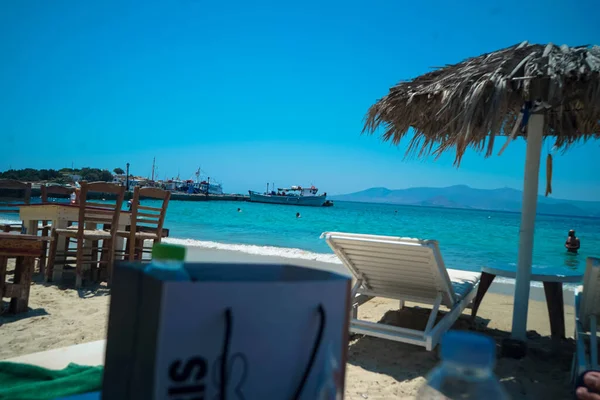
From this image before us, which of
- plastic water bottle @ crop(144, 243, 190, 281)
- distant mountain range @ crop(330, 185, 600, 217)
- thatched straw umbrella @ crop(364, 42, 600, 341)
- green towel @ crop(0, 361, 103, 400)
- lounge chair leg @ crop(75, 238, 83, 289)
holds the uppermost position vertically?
distant mountain range @ crop(330, 185, 600, 217)

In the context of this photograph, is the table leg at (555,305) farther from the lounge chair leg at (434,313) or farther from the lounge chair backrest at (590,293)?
the lounge chair leg at (434,313)

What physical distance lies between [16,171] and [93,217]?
61.3 m

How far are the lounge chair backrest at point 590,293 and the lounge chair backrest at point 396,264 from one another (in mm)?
942

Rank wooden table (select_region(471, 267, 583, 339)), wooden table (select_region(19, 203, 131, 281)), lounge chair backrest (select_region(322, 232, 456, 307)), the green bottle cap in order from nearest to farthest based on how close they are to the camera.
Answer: the green bottle cap → lounge chair backrest (select_region(322, 232, 456, 307)) → wooden table (select_region(471, 267, 583, 339)) → wooden table (select_region(19, 203, 131, 281))

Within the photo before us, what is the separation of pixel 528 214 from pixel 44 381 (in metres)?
3.42

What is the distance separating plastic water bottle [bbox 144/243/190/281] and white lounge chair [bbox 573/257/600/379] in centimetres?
271

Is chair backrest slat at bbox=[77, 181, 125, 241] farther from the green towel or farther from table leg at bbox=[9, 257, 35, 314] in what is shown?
the green towel

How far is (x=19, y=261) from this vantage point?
13.6ft

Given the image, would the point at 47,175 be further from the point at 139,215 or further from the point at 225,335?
the point at 225,335

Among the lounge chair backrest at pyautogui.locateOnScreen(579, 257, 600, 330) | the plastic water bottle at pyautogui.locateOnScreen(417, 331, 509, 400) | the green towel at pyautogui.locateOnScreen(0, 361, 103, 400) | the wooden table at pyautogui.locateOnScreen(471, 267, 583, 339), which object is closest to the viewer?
the plastic water bottle at pyautogui.locateOnScreen(417, 331, 509, 400)

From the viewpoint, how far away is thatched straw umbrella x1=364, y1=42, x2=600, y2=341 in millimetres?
3254

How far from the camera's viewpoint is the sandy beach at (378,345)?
3.14m

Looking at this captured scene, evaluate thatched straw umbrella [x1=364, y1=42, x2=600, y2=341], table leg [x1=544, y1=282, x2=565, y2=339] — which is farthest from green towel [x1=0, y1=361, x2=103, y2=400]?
table leg [x1=544, y1=282, x2=565, y2=339]

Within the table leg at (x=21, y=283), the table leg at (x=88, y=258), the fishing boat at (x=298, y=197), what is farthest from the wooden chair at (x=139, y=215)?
the fishing boat at (x=298, y=197)
